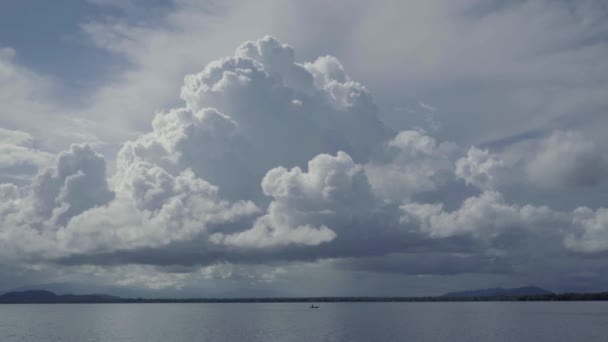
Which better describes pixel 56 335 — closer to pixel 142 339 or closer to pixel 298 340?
pixel 142 339

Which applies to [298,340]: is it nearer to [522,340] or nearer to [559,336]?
[522,340]

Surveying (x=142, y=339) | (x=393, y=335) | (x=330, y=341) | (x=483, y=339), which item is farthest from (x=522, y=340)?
(x=142, y=339)

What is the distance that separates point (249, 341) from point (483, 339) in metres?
62.3

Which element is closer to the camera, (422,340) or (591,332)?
(422,340)

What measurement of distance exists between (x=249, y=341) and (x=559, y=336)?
3509 inches

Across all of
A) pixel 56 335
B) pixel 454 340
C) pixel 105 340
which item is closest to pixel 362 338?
pixel 454 340

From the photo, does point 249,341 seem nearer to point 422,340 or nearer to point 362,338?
point 362,338

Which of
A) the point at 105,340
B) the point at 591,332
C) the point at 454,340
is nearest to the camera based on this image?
the point at 454,340

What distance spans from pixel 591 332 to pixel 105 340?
147194mm

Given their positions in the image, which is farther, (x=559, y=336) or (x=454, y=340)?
(x=559, y=336)

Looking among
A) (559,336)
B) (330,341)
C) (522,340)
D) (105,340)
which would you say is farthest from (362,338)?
(105,340)

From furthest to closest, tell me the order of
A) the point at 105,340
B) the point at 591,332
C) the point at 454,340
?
the point at 591,332 < the point at 105,340 < the point at 454,340

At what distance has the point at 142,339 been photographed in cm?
16150

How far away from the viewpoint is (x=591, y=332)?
171125mm
